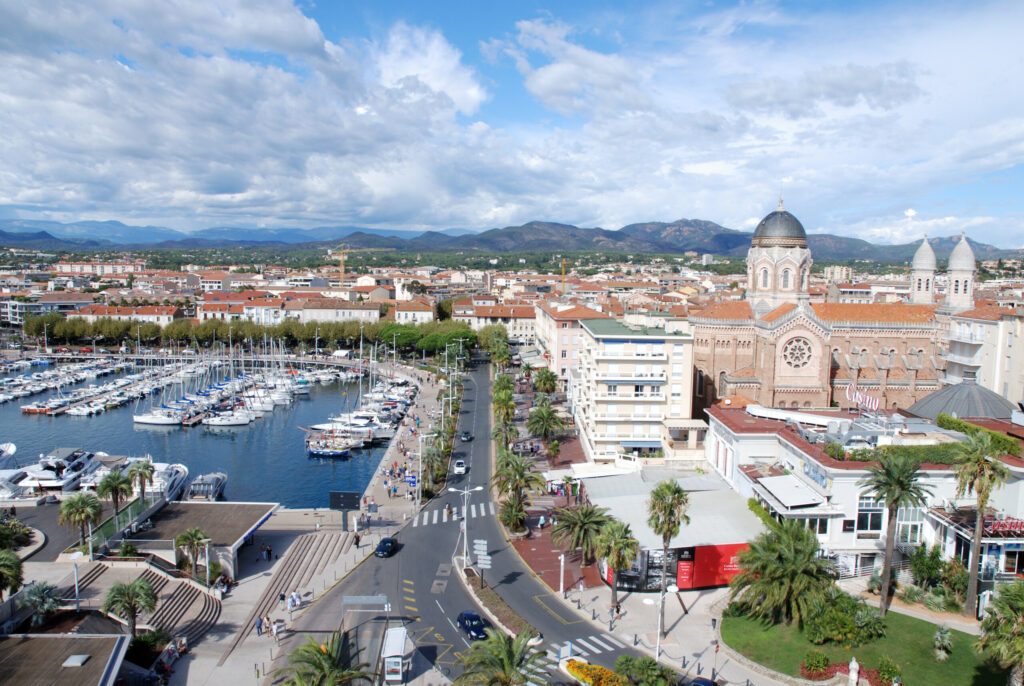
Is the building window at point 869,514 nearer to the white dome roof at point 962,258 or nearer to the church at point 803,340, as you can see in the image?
the church at point 803,340

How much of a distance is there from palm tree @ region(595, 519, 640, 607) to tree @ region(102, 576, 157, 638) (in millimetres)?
19702

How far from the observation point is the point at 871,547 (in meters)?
35.3

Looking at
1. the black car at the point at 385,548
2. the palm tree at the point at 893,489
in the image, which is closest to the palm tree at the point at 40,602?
the black car at the point at 385,548

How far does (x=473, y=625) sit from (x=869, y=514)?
19.7 m

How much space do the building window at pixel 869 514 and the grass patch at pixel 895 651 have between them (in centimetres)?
486

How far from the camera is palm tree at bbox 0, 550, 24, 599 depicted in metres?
30.3

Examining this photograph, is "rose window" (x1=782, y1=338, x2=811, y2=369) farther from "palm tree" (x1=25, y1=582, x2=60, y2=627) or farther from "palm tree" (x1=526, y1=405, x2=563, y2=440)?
"palm tree" (x1=25, y1=582, x2=60, y2=627)

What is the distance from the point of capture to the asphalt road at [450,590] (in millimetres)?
31141

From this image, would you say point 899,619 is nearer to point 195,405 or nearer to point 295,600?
point 295,600

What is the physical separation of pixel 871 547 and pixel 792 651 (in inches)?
344

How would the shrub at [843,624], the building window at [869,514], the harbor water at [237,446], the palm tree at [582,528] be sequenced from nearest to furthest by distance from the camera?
the shrub at [843,624]
the building window at [869,514]
the palm tree at [582,528]
the harbor water at [237,446]

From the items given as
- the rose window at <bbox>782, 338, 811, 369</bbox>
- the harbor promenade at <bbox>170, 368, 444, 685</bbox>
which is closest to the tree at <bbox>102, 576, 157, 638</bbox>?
the harbor promenade at <bbox>170, 368, 444, 685</bbox>

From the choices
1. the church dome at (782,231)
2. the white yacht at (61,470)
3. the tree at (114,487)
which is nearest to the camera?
the tree at (114,487)

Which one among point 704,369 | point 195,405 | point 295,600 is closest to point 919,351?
point 704,369
